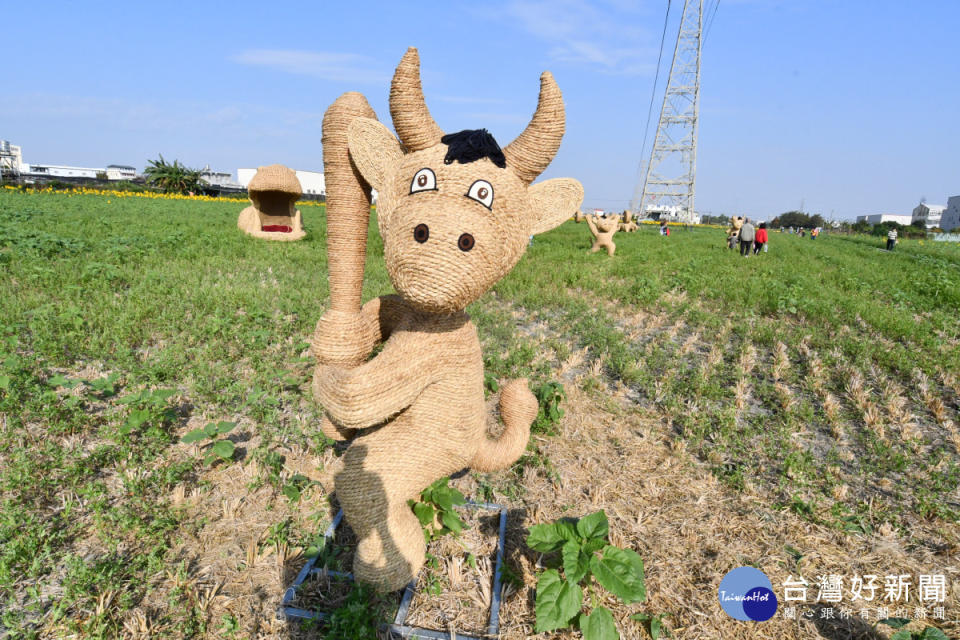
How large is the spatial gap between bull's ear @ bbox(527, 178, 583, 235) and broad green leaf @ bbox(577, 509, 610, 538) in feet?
4.02

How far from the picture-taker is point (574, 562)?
160cm

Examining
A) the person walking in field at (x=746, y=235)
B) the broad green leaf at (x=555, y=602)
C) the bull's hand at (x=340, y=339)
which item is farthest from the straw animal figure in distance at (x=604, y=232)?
the broad green leaf at (x=555, y=602)

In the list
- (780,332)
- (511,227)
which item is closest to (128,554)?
(511,227)

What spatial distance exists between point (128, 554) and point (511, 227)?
7.33 ft

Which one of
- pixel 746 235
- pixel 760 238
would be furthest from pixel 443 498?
pixel 760 238

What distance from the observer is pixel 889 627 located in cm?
197

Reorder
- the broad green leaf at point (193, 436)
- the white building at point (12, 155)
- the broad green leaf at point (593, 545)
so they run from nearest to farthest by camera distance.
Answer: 1. the broad green leaf at point (593, 545)
2. the broad green leaf at point (193, 436)
3. the white building at point (12, 155)

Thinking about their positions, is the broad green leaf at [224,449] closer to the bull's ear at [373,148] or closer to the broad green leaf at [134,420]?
the broad green leaf at [134,420]

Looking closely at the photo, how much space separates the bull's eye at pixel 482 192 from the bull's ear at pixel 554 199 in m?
0.36

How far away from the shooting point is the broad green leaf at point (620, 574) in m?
1.51

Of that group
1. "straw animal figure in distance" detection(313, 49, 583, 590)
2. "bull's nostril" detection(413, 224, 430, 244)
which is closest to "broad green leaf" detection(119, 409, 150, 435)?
"straw animal figure in distance" detection(313, 49, 583, 590)

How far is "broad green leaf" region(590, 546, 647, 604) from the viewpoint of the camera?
4.97 ft

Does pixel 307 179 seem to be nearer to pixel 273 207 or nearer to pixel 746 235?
pixel 273 207

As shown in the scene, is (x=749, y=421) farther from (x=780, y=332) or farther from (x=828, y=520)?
(x=780, y=332)
